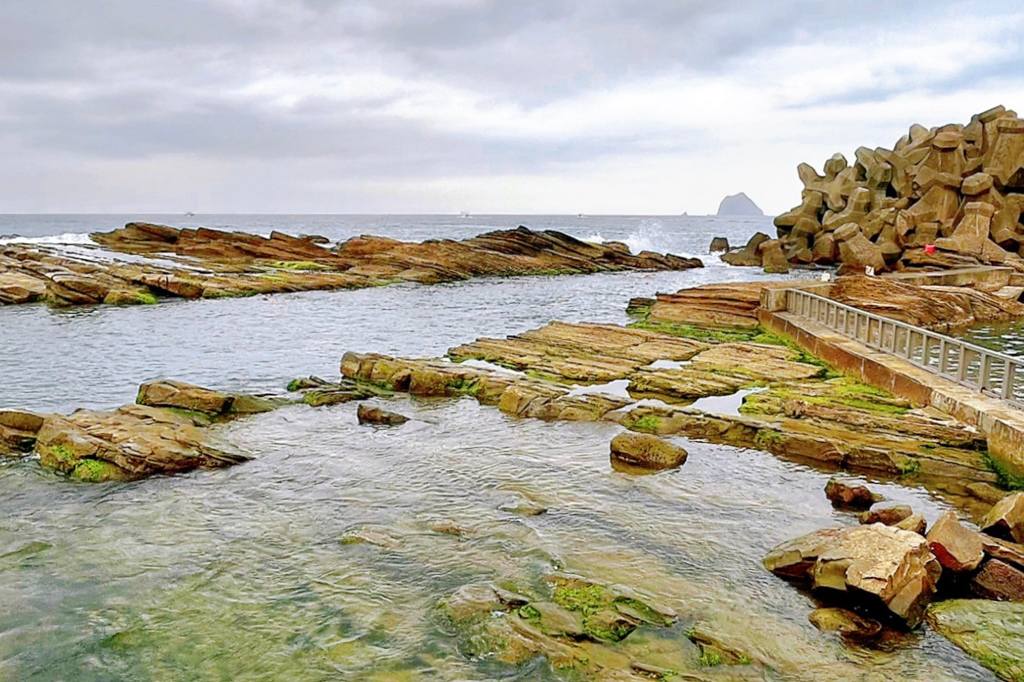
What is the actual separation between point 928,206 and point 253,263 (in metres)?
55.7

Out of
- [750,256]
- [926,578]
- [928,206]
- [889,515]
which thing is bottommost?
[889,515]

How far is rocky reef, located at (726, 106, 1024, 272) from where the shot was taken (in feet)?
190

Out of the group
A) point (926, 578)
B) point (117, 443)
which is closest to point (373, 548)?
point (117, 443)

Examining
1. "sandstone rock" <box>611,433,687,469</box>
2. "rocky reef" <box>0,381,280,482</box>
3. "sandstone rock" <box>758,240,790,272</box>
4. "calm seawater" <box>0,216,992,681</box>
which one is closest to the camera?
"calm seawater" <box>0,216,992,681</box>

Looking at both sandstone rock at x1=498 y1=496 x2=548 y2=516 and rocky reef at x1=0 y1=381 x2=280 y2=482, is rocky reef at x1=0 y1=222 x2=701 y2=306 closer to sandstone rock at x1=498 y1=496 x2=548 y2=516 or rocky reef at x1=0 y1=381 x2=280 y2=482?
rocky reef at x1=0 y1=381 x2=280 y2=482

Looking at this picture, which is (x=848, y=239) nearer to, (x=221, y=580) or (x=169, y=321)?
(x=169, y=321)

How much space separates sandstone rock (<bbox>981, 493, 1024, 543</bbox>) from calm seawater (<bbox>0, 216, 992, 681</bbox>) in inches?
58.9

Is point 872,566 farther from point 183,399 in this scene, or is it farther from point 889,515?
point 183,399

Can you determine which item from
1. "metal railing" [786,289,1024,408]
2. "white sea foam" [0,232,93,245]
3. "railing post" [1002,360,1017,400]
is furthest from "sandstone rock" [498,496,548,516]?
"white sea foam" [0,232,93,245]

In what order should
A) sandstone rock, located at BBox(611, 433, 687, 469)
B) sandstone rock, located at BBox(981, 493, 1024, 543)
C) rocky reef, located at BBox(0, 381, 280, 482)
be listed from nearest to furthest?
sandstone rock, located at BBox(981, 493, 1024, 543) < rocky reef, located at BBox(0, 381, 280, 482) < sandstone rock, located at BBox(611, 433, 687, 469)

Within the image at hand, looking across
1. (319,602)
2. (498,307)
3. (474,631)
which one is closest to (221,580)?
(319,602)

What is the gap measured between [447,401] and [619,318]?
1824 cm

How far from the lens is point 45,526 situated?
40.0 ft

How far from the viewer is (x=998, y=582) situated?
949 cm
